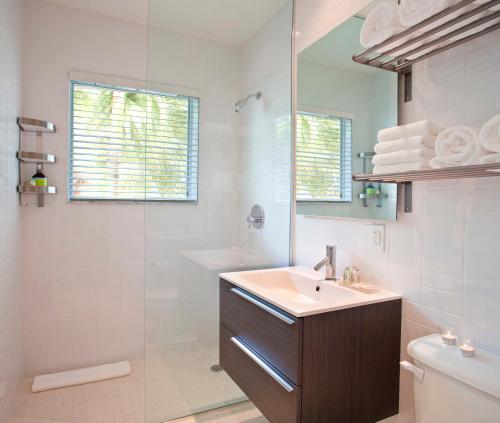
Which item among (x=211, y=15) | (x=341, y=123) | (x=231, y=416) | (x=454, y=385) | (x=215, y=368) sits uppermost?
(x=211, y=15)

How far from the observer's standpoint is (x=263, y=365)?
147 centimetres

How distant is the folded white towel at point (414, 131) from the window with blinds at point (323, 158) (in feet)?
1.49

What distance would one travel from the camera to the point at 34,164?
2.38 m

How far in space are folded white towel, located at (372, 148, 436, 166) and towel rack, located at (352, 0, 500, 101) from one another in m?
0.33

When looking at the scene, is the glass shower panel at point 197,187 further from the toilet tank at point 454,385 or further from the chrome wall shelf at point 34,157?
the toilet tank at point 454,385

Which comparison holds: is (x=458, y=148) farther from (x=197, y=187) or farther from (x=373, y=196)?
(x=197, y=187)

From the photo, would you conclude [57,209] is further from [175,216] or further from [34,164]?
[175,216]

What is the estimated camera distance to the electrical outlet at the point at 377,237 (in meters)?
Answer: 1.54

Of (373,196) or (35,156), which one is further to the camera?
(35,156)

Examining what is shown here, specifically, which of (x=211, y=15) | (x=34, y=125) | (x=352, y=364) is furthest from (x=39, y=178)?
(x=352, y=364)

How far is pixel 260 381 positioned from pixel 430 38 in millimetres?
1506

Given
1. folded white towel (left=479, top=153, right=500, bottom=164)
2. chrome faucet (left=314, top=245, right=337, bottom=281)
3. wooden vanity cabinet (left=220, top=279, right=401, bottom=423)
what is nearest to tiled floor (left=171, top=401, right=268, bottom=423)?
wooden vanity cabinet (left=220, top=279, right=401, bottom=423)

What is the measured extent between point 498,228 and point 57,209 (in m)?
2.58

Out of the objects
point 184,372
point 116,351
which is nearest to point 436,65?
point 184,372
